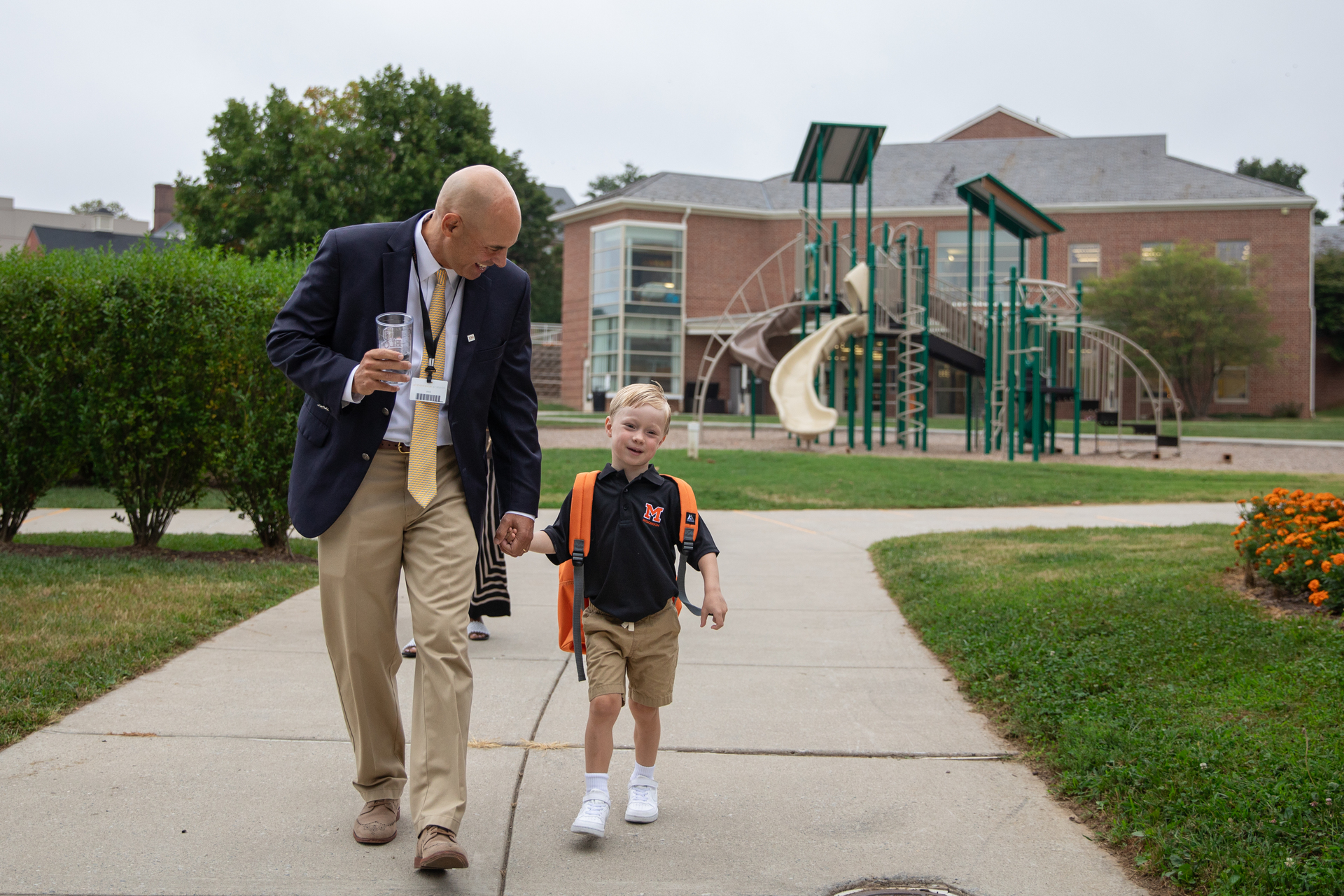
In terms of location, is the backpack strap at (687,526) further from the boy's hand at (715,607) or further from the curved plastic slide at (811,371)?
the curved plastic slide at (811,371)

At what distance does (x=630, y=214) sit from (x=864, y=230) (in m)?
9.07

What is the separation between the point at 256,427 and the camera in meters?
7.45

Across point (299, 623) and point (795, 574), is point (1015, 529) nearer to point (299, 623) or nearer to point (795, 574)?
point (795, 574)

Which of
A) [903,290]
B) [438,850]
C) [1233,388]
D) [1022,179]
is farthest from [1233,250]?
[438,850]

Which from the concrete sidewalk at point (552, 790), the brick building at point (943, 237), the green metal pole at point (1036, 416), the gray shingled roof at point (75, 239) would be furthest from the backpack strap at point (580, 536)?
the gray shingled roof at point (75, 239)

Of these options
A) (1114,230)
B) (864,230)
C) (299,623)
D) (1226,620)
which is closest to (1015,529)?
(1226,620)

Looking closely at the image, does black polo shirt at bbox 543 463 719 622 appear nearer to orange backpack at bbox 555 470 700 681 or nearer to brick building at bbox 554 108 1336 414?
orange backpack at bbox 555 470 700 681

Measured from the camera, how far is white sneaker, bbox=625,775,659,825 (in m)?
3.29

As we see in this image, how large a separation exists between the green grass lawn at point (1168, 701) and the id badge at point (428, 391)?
2.44 metres

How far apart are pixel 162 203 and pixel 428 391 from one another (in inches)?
2614

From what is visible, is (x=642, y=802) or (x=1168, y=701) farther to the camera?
(x=1168, y=701)

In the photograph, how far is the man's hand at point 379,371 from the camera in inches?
104

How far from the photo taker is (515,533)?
309 cm

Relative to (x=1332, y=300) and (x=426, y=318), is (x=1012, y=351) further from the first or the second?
(x=1332, y=300)
